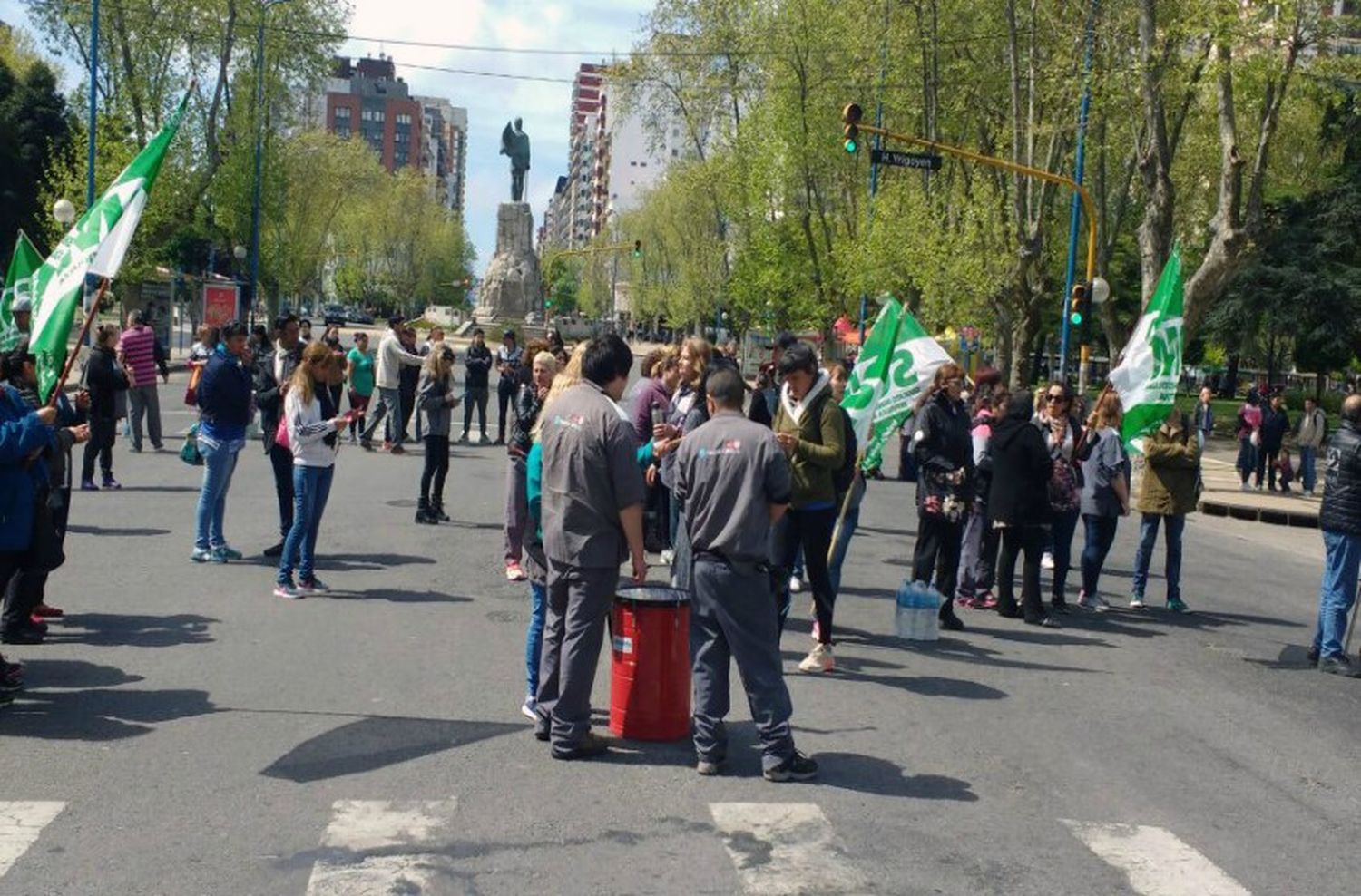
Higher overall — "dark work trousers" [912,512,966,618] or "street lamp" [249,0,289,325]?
"street lamp" [249,0,289,325]

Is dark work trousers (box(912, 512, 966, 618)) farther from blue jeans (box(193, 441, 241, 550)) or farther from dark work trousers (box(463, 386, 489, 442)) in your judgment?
dark work trousers (box(463, 386, 489, 442))

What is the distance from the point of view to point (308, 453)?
10.0 meters

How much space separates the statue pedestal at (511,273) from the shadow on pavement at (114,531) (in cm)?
6459

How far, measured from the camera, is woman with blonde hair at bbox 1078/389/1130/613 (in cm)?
1155

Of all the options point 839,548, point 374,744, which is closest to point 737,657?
point 374,744

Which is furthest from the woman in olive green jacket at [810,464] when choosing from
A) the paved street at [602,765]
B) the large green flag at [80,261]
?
the large green flag at [80,261]

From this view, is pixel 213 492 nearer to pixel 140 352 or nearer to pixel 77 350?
pixel 77 350

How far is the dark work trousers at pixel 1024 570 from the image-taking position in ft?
34.8

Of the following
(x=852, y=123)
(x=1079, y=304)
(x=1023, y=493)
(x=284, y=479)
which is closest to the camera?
(x=1023, y=493)

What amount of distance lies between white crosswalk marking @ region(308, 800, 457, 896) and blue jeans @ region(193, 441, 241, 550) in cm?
600

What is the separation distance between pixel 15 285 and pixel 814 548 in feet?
19.2

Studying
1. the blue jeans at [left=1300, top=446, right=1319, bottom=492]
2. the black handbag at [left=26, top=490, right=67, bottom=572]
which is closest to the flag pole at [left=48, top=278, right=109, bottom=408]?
the black handbag at [left=26, top=490, right=67, bottom=572]

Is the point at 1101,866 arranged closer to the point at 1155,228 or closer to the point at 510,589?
the point at 510,589

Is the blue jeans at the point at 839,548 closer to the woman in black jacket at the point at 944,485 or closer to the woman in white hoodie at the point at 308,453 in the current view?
the woman in black jacket at the point at 944,485
